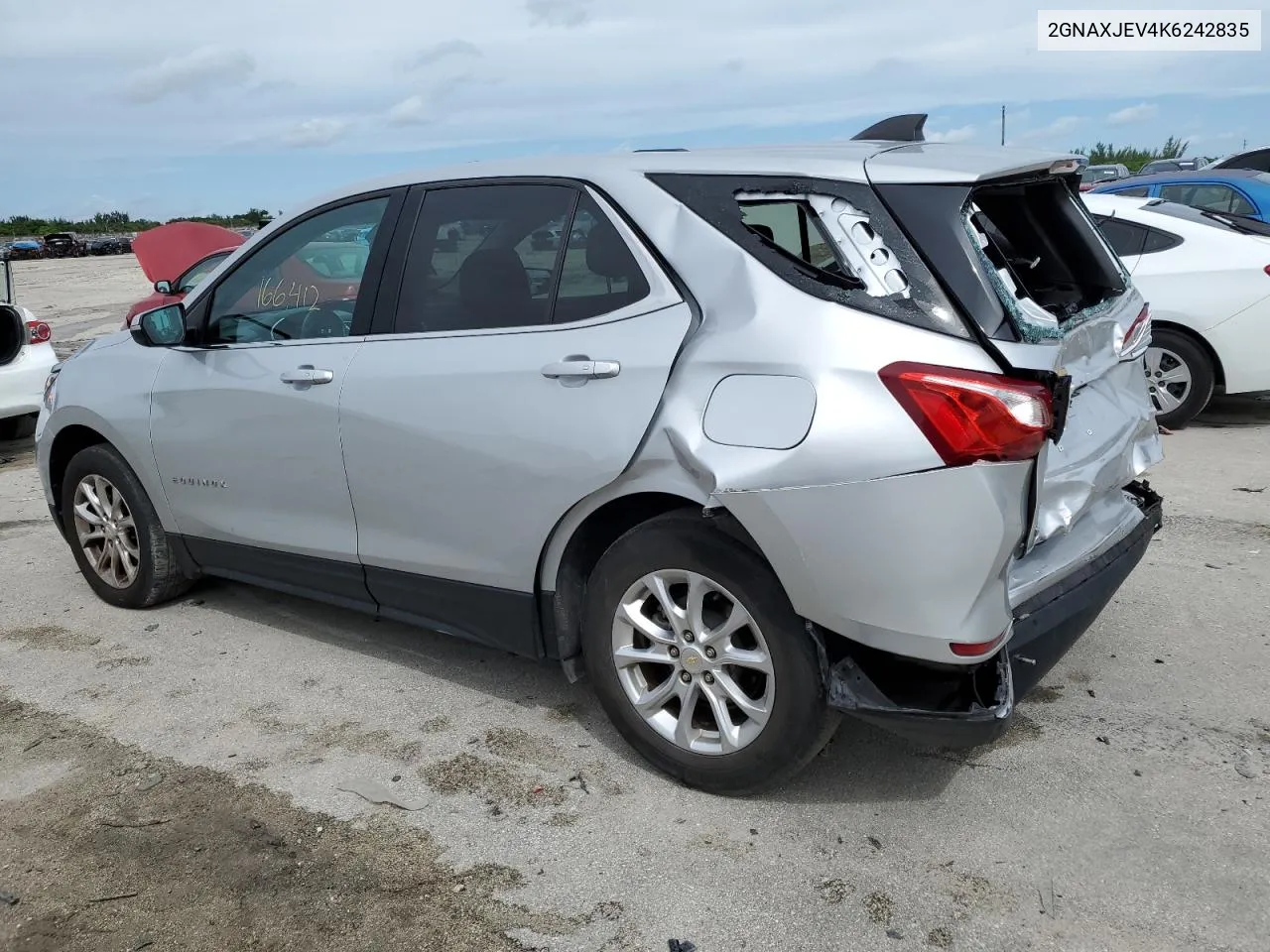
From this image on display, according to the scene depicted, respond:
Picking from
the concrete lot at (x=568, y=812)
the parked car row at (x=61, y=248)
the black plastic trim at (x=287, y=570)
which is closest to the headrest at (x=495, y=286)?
the black plastic trim at (x=287, y=570)

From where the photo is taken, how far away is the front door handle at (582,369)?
3.13m

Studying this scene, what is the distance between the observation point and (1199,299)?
7.31 meters

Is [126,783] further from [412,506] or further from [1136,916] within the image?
[1136,916]

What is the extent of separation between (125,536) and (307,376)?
1675 millimetres

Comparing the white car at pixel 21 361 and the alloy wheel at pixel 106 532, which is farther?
the white car at pixel 21 361

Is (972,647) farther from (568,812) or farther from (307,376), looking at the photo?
(307,376)

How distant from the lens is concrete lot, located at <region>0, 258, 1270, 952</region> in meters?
2.74

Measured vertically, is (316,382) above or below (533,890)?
above

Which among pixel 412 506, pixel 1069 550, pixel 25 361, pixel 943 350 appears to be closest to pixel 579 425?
pixel 412 506

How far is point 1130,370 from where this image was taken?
3.60m

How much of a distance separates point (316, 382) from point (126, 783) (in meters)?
1.45

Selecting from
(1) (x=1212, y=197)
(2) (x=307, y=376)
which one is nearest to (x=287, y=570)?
(2) (x=307, y=376)

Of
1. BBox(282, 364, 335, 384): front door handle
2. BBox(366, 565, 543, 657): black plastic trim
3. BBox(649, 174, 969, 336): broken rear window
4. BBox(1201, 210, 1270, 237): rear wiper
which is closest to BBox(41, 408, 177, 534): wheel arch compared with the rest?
BBox(282, 364, 335, 384): front door handle

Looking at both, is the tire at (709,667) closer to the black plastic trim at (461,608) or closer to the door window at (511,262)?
the black plastic trim at (461,608)
